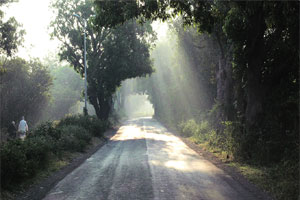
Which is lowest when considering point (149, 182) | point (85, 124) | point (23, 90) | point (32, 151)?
point (149, 182)

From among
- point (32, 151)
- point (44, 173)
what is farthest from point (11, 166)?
point (32, 151)

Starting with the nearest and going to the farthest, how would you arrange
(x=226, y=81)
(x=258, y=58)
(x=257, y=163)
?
(x=257, y=163) → (x=258, y=58) → (x=226, y=81)

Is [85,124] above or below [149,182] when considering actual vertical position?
above

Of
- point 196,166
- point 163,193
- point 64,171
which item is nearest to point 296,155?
point 196,166

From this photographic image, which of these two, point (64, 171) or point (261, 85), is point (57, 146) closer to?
point (64, 171)

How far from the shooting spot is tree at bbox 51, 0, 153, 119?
3203cm

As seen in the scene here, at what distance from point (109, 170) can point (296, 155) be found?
20.0ft

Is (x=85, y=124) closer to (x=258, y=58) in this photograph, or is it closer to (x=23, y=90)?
(x=23, y=90)

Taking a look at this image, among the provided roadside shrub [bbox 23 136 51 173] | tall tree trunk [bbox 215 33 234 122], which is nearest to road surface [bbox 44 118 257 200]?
roadside shrub [bbox 23 136 51 173]

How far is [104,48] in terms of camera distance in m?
32.5

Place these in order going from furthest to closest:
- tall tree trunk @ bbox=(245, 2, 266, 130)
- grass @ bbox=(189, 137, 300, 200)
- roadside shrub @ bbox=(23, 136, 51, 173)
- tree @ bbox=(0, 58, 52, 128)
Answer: tree @ bbox=(0, 58, 52, 128)
tall tree trunk @ bbox=(245, 2, 266, 130)
roadside shrub @ bbox=(23, 136, 51, 173)
grass @ bbox=(189, 137, 300, 200)

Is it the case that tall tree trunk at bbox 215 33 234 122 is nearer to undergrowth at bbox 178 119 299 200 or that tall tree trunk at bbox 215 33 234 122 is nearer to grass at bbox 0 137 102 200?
undergrowth at bbox 178 119 299 200

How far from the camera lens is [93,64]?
32.7 metres

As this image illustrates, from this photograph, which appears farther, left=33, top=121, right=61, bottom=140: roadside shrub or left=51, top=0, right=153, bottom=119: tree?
left=51, top=0, right=153, bottom=119: tree
